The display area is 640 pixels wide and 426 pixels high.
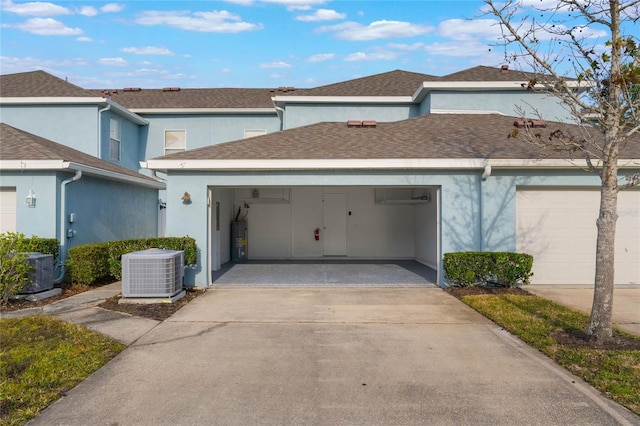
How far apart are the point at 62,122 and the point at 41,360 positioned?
1307 cm

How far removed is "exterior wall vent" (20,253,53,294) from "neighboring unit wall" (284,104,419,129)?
9122 millimetres

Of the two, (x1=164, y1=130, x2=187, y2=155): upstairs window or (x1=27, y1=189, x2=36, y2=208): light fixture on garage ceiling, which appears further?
(x1=164, y1=130, x2=187, y2=155): upstairs window

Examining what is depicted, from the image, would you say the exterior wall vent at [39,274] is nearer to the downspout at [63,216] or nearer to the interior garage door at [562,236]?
the downspout at [63,216]

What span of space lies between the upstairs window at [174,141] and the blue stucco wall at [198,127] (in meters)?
0.14

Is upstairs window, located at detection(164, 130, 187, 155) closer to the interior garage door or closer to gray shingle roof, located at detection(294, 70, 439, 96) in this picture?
gray shingle roof, located at detection(294, 70, 439, 96)

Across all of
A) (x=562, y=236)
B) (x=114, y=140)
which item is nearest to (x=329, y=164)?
(x=562, y=236)

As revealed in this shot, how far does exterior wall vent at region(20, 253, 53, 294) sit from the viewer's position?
8.27m

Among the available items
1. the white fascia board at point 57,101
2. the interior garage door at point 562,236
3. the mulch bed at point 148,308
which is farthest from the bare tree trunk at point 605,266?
the white fascia board at point 57,101

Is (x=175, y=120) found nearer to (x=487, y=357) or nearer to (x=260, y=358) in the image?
(x=260, y=358)

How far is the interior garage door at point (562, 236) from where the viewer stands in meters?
9.89

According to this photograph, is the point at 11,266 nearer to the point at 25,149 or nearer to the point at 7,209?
the point at 7,209

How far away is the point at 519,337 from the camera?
6062 mm

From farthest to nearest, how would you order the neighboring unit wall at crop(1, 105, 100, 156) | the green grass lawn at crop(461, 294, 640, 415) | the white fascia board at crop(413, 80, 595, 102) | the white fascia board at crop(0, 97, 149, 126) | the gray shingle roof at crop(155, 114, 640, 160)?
the neighboring unit wall at crop(1, 105, 100, 156)
the white fascia board at crop(0, 97, 149, 126)
the white fascia board at crop(413, 80, 595, 102)
the gray shingle roof at crop(155, 114, 640, 160)
the green grass lawn at crop(461, 294, 640, 415)

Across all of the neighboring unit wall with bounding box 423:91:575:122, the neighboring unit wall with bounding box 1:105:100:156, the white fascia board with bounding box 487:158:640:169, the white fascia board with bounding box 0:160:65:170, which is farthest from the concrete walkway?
the neighboring unit wall with bounding box 1:105:100:156
